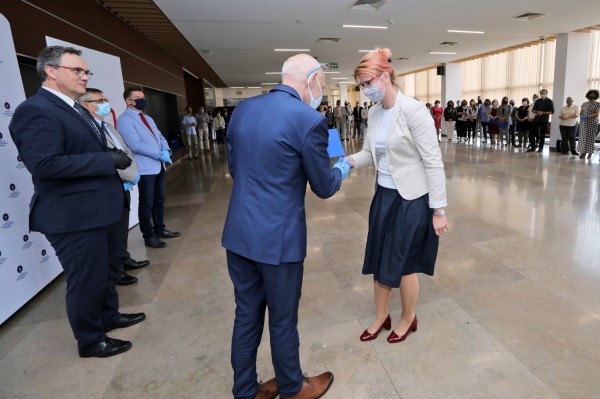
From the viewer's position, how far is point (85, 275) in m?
1.83

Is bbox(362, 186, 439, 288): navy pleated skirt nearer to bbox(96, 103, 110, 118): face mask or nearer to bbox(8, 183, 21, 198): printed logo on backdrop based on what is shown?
bbox(96, 103, 110, 118): face mask

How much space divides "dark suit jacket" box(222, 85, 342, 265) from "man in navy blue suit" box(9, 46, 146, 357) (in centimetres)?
89

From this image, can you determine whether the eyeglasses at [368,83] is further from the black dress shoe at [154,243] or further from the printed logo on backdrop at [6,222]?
the black dress shoe at [154,243]

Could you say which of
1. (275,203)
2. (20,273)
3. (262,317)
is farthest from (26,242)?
(275,203)

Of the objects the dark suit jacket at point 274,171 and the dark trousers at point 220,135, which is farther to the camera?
the dark trousers at point 220,135

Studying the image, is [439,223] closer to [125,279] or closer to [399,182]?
[399,182]

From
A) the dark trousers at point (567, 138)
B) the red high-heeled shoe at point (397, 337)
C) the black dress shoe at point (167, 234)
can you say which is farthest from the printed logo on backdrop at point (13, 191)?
the dark trousers at point (567, 138)

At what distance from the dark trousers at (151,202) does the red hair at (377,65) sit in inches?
98.4

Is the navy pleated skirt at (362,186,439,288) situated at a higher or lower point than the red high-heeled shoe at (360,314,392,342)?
higher

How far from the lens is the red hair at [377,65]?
168 cm

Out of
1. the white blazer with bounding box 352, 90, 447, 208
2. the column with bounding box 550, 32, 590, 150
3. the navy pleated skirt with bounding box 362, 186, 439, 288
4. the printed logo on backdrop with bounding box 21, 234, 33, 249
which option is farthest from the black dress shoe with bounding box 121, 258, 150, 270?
the column with bounding box 550, 32, 590, 150

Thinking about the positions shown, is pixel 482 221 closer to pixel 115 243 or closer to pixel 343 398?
pixel 343 398

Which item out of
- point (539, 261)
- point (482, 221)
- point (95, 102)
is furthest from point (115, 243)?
point (482, 221)

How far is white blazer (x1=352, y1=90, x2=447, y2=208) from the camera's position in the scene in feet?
5.50
